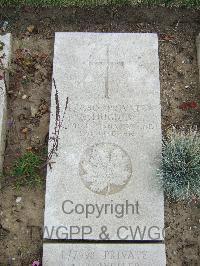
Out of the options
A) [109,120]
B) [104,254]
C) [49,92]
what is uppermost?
[49,92]

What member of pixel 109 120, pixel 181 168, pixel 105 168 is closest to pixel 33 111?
pixel 109 120

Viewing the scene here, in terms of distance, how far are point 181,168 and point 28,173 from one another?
5.40ft

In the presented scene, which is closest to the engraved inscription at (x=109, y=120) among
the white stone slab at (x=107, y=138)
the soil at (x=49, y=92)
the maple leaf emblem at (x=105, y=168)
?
the white stone slab at (x=107, y=138)

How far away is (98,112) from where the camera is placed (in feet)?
18.6

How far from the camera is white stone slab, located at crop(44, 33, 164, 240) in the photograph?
5227mm

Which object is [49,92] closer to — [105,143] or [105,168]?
[105,143]

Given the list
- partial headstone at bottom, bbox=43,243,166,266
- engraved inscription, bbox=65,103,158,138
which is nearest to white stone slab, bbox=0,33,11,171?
engraved inscription, bbox=65,103,158,138

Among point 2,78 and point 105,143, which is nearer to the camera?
point 105,143

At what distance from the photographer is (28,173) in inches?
217

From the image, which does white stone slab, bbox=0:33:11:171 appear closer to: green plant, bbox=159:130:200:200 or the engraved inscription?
the engraved inscription

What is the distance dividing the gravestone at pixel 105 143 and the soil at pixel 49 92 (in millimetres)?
266

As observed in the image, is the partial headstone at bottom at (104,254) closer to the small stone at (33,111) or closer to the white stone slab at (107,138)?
the white stone slab at (107,138)

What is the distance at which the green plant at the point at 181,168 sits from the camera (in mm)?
5219

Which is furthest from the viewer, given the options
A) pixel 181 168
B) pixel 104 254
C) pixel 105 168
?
pixel 105 168
